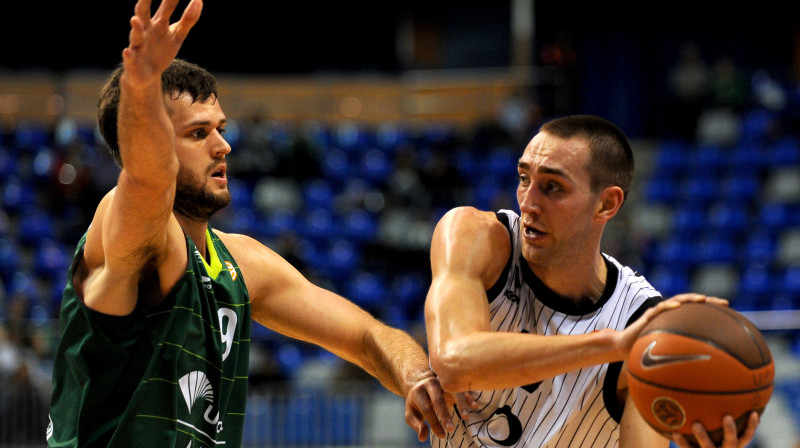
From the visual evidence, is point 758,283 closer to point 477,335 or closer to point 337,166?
point 337,166

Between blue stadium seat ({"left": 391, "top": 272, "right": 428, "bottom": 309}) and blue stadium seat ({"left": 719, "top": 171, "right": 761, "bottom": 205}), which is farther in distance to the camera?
blue stadium seat ({"left": 719, "top": 171, "right": 761, "bottom": 205})

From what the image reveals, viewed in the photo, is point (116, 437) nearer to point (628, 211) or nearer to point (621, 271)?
point (621, 271)

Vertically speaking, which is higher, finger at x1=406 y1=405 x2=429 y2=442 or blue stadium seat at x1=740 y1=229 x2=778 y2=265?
finger at x1=406 y1=405 x2=429 y2=442

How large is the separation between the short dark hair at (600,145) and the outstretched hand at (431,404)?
1.13 metres

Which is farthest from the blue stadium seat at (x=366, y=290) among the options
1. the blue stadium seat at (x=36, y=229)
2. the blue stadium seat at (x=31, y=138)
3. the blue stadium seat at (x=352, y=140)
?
the blue stadium seat at (x=31, y=138)

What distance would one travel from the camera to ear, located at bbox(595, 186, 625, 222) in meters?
4.34

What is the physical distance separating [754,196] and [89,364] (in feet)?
44.3

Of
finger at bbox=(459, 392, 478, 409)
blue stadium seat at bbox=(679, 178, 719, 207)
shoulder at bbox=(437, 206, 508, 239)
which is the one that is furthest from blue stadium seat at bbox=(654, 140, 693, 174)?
finger at bbox=(459, 392, 478, 409)

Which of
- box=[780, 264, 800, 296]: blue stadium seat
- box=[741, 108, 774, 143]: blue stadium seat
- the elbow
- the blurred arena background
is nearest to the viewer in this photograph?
the elbow

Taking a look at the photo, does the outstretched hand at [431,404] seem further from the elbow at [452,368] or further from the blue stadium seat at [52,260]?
the blue stadium seat at [52,260]

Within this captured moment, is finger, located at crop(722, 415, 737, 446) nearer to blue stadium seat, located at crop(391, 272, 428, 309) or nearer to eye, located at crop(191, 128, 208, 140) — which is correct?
eye, located at crop(191, 128, 208, 140)

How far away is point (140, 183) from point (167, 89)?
2.96ft

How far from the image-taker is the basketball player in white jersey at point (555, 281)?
4191 mm

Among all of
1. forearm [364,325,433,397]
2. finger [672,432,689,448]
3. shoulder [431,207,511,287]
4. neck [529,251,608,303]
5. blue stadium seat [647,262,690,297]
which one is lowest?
blue stadium seat [647,262,690,297]
